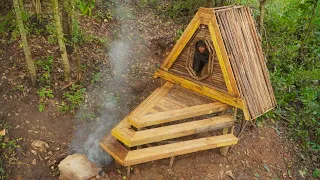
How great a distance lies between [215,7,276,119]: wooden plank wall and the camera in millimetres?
5680

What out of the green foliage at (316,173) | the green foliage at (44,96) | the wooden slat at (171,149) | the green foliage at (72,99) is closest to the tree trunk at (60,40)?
the green foliage at (72,99)

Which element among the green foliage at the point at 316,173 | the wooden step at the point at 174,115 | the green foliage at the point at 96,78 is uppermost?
the wooden step at the point at 174,115

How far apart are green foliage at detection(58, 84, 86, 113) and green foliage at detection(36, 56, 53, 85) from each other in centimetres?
57

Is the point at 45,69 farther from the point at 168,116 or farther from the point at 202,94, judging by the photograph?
the point at 202,94

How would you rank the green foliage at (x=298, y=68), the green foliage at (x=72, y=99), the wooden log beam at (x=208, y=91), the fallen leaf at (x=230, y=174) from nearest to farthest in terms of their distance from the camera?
the wooden log beam at (x=208, y=91) < the fallen leaf at (x=230, y=174) < the green foliage at (x=72, y=99) < the green foliage at (x=298, y=68)

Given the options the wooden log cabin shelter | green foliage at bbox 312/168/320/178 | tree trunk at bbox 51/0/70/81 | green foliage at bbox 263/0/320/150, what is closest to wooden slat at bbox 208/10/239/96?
the wooden log cabin shelter

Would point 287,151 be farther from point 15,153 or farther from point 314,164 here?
point 15,153

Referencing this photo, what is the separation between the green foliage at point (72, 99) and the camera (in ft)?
21.6

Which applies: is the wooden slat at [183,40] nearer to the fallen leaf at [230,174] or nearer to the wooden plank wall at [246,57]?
the wooden plank wall at [246,57]

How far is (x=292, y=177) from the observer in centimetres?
648

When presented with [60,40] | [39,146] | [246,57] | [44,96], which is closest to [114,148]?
[39,146]

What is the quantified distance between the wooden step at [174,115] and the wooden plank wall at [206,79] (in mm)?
431

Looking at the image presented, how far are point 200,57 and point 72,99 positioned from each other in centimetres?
331

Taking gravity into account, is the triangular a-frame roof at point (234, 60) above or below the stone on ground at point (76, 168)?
above
